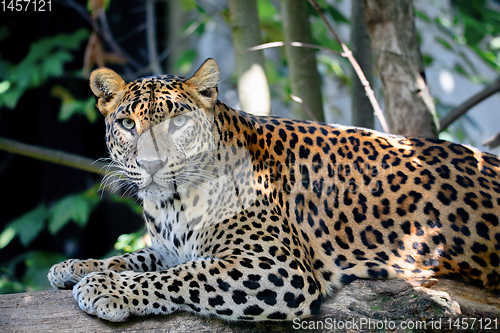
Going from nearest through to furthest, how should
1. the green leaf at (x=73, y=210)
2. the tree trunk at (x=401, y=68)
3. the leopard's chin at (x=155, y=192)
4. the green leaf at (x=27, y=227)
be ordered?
the leopard's chin at (x=155, y=192), the tree trunk at (x=401, y=68), the green leaf at (x=73, y=210), the green leaf at (x=27, y=227)

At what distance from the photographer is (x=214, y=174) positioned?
17.6ft

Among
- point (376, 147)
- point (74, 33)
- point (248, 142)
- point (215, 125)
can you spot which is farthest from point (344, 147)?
point (74, 33)

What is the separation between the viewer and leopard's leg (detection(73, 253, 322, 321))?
4.61 metres

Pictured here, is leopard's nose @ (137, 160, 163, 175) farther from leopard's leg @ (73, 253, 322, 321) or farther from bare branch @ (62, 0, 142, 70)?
bare branch @ (62, 0, 142, 70)

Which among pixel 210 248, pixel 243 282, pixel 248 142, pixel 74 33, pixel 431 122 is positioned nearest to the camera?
pixel 243 282

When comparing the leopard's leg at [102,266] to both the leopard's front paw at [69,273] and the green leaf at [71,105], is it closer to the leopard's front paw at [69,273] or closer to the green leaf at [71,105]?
the leopard's front paw at [69,273]

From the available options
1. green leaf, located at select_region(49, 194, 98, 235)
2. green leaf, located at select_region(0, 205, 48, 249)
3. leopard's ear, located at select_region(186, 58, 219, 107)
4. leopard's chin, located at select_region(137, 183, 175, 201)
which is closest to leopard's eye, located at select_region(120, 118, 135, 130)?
leopard's chin, located at select_region(137, 183, 175, 201)

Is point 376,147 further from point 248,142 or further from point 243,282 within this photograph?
point 243,282

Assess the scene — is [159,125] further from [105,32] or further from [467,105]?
[105,32]

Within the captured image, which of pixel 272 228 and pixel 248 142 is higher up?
pixel 248 142

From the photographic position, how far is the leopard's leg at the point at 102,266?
5.38 m

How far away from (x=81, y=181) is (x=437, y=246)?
10.9 metres

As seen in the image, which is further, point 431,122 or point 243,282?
point 431,122

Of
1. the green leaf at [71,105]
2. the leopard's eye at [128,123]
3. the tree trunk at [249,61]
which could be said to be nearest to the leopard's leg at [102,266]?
the leopard's eye at [128,123]
